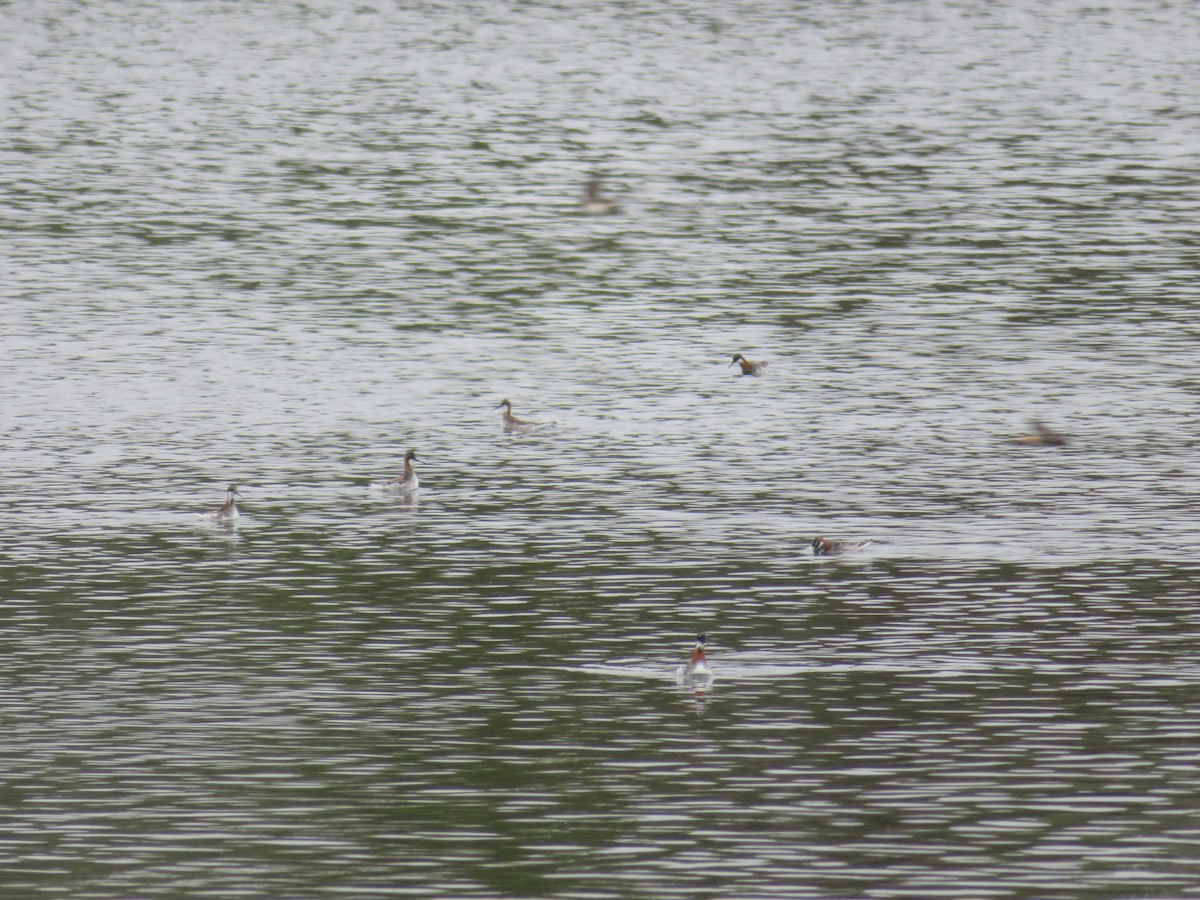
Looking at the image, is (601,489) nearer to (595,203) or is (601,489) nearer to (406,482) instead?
(406,482)

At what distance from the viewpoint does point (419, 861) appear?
23.3 meters

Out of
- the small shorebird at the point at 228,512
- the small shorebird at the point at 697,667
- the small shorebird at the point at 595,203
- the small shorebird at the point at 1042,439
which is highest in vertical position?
the small shorebird at the point at 697,667

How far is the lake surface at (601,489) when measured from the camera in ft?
80.4

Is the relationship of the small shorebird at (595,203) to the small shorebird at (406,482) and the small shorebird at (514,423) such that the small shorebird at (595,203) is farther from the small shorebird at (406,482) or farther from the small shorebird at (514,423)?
the small shorebird at (406,482)

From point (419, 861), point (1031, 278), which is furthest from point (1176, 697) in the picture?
point (1031, 278)

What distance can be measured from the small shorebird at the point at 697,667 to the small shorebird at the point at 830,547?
22.2 ft

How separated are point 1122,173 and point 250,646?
4658 centimetres

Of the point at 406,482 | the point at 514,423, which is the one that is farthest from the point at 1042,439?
the point at 406,482

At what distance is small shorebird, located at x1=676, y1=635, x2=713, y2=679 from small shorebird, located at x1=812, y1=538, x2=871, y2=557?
675 centimetres

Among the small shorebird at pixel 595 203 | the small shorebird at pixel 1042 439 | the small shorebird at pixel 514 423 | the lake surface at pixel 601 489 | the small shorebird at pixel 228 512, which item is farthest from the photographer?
the small shorebird at pixel 595 203

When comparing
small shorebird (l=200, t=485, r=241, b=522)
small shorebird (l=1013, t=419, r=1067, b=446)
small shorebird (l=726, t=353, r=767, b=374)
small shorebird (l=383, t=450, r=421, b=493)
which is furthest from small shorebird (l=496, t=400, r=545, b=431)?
small shorebird (l=1013, t=419, r=1067, b=446)

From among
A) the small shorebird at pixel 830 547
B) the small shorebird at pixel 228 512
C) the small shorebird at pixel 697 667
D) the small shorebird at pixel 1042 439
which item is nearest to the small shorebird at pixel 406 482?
the small shorebird at pixel 228 512

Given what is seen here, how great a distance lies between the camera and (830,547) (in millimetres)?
35688

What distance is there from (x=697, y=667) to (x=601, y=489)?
40.0 ft
